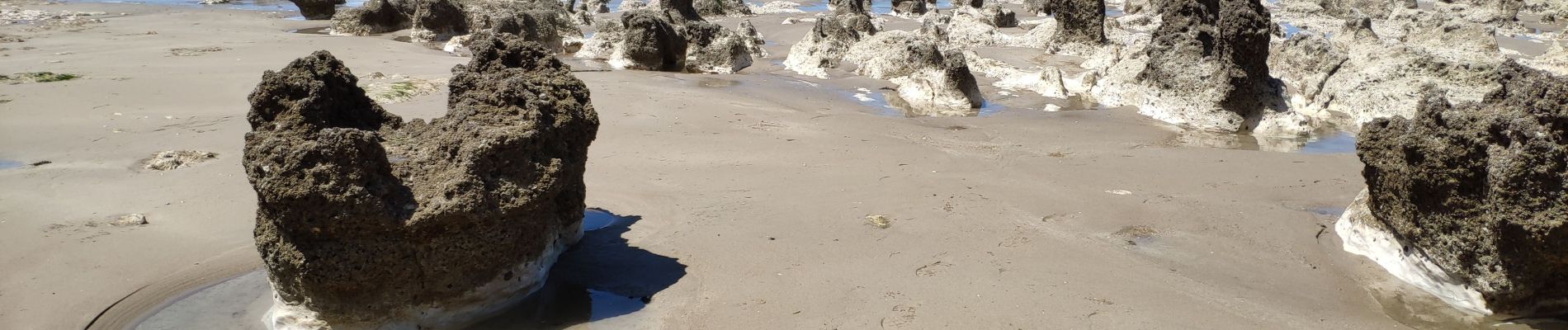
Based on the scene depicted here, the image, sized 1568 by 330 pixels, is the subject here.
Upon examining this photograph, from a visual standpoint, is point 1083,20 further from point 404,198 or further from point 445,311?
point 404,198

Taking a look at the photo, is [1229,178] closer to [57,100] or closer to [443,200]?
[443,200]

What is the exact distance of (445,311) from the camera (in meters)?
4.31

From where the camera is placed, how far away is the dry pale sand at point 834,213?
457 cm

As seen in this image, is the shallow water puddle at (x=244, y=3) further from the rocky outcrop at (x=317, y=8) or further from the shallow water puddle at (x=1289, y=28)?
the shallow water puddle at (x=1289, y=28)

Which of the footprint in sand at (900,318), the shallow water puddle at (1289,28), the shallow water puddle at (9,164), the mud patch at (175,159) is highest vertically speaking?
the shallow water puddle at (1289,28)

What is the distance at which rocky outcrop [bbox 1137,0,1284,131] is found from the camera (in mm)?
9320

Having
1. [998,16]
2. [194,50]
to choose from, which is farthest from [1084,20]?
[194,50]

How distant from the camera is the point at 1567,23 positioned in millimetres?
20125

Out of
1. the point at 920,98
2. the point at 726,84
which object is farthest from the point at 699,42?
the point at 920,98

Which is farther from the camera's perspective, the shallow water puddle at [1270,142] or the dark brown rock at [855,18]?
the dark brown rock at [855,18]

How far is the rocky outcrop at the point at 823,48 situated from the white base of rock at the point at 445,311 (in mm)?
8170

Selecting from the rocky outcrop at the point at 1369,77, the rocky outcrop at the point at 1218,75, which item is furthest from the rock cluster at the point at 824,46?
the rocky outcrop at the point at 1369,77

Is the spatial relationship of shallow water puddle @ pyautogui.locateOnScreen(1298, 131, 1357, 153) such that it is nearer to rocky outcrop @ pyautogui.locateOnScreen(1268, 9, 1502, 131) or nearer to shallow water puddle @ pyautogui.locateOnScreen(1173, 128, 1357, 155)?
shallow water puddle @ pyautogui.locateOnScreen(1173, 128, 1357, 155)

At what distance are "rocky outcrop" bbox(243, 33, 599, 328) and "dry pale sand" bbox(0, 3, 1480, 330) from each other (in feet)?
2.14
